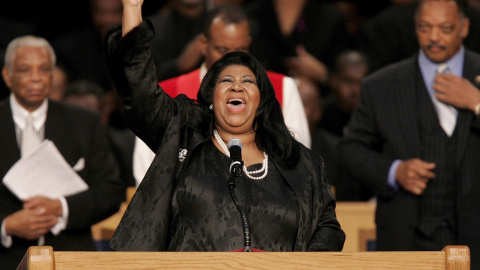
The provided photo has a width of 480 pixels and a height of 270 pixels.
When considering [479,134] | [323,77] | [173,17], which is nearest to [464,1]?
[479,134]

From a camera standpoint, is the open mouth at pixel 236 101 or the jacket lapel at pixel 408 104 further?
the jacket lapel at pixel 408 104

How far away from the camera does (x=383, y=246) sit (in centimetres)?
523

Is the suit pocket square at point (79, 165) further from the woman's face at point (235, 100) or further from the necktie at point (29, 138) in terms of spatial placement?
the woman's face at point (235, 100)

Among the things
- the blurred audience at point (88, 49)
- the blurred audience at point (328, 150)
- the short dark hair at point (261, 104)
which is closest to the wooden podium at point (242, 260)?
the short dark hair at point (261, 104)

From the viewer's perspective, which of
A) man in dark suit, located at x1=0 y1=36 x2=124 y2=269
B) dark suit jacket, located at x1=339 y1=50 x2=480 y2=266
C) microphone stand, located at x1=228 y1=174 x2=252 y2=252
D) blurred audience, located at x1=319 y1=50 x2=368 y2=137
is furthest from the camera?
blurred audience, located at x1=319 y1=50 x2=368 y2=137

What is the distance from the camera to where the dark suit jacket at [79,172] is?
499 cm

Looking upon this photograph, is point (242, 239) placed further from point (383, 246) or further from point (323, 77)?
point (323, 77)

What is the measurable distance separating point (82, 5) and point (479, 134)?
12.7 feet

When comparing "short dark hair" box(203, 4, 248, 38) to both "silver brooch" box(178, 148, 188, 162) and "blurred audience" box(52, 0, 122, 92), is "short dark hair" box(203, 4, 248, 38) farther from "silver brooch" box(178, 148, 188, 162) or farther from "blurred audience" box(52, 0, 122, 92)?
"blurred audience" box(52, 0, 122, 92)

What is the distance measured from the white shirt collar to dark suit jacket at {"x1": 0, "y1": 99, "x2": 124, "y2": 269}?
3 centimetres

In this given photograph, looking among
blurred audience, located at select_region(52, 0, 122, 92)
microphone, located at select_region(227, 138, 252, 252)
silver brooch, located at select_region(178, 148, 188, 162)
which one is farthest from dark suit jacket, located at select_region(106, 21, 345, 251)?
blurred audience, located at select_region(52, 0, 122, 92)

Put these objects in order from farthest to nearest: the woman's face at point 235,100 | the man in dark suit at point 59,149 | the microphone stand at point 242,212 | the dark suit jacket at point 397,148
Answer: the dark suit jacket at point 397,148 < the man in dark suit at point 59,149 < the woman's face at point 235,100 < the microphone stand at point 242,212

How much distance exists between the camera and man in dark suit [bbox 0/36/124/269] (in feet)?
16.1

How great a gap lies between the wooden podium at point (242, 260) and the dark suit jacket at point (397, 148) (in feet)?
7.08
